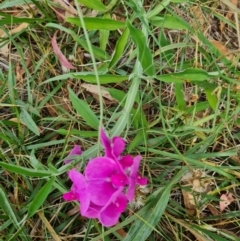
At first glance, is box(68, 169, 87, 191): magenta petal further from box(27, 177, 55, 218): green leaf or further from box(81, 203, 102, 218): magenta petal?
box(27, 177, 55, 218): green leaf

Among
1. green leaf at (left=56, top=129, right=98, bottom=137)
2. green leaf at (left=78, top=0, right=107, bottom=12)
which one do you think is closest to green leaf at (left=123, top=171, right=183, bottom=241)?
green leaf at (left=56, top=129, right=98, bottom=137)

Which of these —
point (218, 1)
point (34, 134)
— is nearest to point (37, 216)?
point (34, 134)

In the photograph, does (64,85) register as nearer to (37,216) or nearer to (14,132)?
(14,132)

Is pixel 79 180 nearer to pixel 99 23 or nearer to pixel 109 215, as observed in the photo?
pixel 109 215

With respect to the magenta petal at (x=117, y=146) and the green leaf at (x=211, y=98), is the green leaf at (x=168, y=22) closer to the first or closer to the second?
the green leaf at (x=211, y=98)

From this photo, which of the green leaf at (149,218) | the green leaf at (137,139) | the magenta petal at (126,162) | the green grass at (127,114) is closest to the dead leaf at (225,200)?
the green grass at (127,114)

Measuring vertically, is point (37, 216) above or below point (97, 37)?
below

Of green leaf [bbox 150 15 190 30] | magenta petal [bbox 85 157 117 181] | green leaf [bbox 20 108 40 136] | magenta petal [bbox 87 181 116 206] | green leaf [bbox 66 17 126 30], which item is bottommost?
green leaf [bbox 20 108 40 136]
